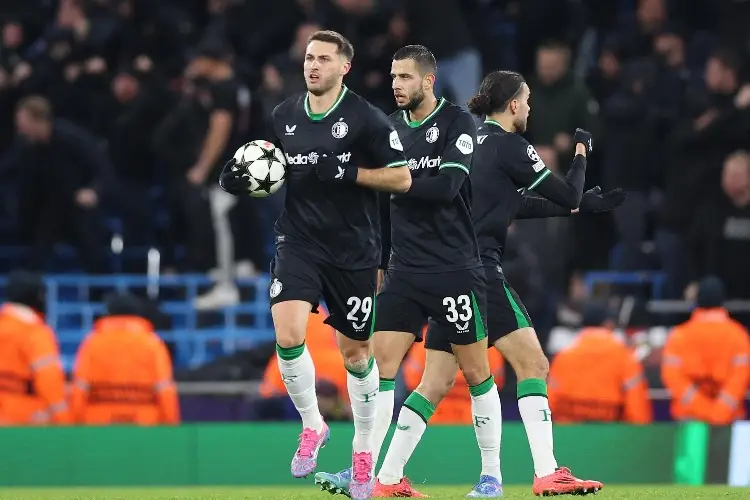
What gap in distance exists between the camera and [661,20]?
16.1 m

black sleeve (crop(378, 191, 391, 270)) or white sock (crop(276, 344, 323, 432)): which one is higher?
black sleeve (crop(378, 191, 391, 270))

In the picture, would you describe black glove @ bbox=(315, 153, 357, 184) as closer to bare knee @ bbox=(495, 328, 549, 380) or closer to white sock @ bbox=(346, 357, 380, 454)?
white sock @ bbox=(346, 357, 380, 454)

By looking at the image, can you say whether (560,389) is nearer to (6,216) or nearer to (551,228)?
(551,228)

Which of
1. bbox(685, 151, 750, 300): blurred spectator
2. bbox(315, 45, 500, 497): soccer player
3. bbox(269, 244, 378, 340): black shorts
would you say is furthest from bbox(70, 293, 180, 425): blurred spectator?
bbox(685, 151, 750, 300): blurred spectator

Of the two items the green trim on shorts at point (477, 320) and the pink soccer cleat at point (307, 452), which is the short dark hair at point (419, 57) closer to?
the green trim on shorts at point (477, 320)

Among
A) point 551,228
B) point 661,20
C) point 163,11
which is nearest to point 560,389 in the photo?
point 551,228

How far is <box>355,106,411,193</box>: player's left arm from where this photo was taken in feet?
25.5

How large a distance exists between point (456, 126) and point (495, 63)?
7746 millimetres

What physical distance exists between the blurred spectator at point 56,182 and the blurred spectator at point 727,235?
5.61 m

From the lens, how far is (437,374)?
884cm

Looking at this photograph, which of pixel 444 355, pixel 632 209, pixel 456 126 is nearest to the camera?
pixel 456 126

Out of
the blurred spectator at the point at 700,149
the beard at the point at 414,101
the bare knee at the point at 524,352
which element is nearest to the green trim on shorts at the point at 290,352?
the bare knee at the point at 524,352

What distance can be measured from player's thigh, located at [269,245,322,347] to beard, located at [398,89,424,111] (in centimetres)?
103

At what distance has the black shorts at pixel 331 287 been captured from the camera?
782cm
